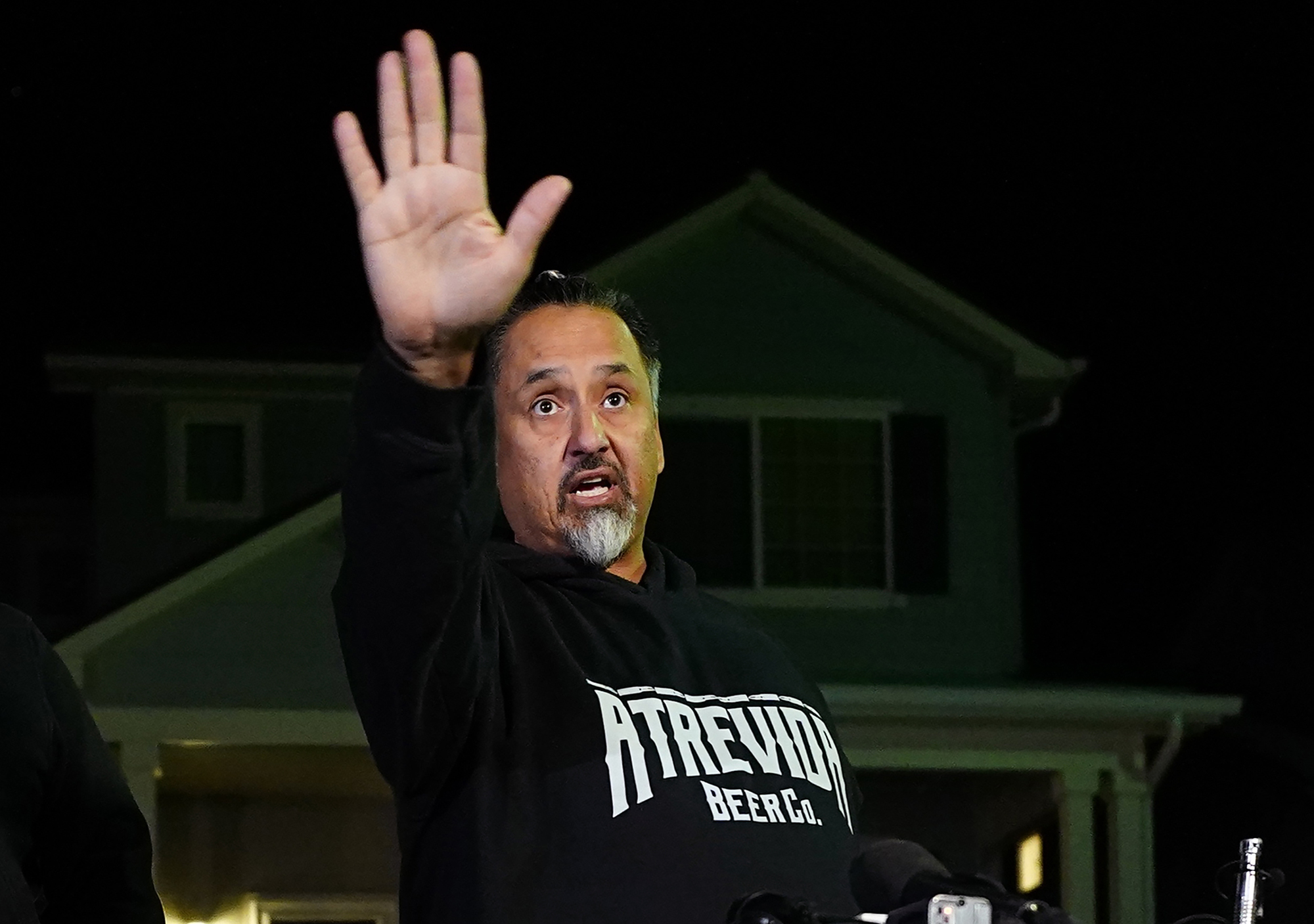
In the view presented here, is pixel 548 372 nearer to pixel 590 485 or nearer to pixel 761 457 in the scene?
pixel 590 485

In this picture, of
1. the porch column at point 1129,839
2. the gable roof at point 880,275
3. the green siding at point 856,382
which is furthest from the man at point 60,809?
the porch column at point 1129,839

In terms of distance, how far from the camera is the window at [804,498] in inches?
516

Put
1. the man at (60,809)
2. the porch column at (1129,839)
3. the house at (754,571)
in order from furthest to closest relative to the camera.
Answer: the porch column at (1129,839) < the house at (754,571) < the man at (60,809)

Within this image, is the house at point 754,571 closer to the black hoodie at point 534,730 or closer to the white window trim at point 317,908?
the white window trim at point 317,908

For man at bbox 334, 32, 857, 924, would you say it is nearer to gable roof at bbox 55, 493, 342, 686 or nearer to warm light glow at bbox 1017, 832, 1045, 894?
gable roof at bbox 55, 493, 342, 686

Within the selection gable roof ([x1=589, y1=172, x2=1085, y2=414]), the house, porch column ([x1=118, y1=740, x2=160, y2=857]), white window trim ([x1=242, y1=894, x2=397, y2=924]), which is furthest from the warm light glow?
porch column ([x1=118, y1=740, x2=160, y2=857])

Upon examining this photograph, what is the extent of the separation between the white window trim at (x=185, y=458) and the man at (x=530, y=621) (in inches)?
433

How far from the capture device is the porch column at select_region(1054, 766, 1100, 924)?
12.9 m

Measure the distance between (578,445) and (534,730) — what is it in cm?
45

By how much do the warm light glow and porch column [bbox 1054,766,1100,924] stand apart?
21.6 inches

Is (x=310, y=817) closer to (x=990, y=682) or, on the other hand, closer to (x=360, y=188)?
(x=990, y=682)

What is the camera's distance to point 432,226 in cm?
218

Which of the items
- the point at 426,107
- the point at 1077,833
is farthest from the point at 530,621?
the point at 1077,833

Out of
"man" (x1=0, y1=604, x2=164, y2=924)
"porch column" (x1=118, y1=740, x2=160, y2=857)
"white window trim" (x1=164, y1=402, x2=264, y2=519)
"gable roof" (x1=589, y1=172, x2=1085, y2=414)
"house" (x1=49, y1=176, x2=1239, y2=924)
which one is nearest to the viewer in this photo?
"man" (x1=0, y1=604, x2=164, y2=924)
